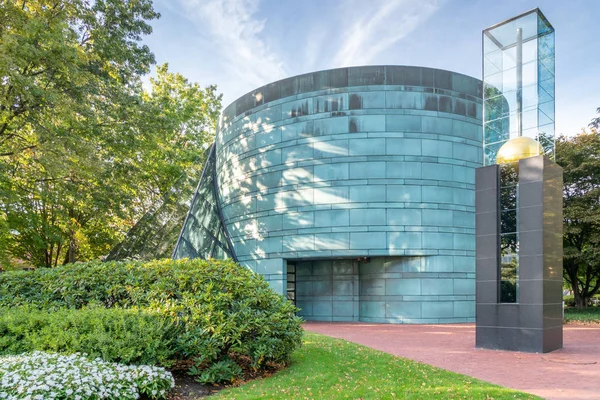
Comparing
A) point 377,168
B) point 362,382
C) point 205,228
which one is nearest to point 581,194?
point 377,168

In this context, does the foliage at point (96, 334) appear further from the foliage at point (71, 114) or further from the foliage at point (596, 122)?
the foliage at point (596, 122)

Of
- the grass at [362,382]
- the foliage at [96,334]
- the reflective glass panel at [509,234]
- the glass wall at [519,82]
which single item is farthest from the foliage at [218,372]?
the glass wall at [519,82]

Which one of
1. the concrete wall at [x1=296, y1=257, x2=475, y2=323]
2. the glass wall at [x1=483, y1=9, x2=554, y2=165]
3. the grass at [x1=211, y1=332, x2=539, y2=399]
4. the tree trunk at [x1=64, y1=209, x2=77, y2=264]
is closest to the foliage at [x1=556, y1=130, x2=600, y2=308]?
the concrete wall at [x1=296, y1=257, x2=475, y2=323]

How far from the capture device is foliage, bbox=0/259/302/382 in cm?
737

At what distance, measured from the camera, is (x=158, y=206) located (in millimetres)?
20875

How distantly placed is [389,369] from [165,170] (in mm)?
21858

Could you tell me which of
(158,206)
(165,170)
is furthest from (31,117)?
(165,170)

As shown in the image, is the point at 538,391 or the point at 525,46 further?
the point at 525,46

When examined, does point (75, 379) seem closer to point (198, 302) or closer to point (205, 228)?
point (198, 302)

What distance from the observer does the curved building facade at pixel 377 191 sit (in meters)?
17.6

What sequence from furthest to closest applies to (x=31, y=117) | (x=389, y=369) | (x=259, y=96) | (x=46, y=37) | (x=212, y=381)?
(x=259, y=96), (x=31, y=117), (x=46, y=37), (x=389, y=369), (x=212, y=381)

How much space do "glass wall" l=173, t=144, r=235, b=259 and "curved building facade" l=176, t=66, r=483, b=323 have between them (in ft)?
0.69

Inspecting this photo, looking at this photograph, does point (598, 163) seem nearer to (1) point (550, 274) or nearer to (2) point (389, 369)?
(1) point (550, 274)

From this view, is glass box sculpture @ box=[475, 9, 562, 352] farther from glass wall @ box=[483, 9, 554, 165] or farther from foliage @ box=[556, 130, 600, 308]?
foliage @ box=[556, 130, 600, 308]
